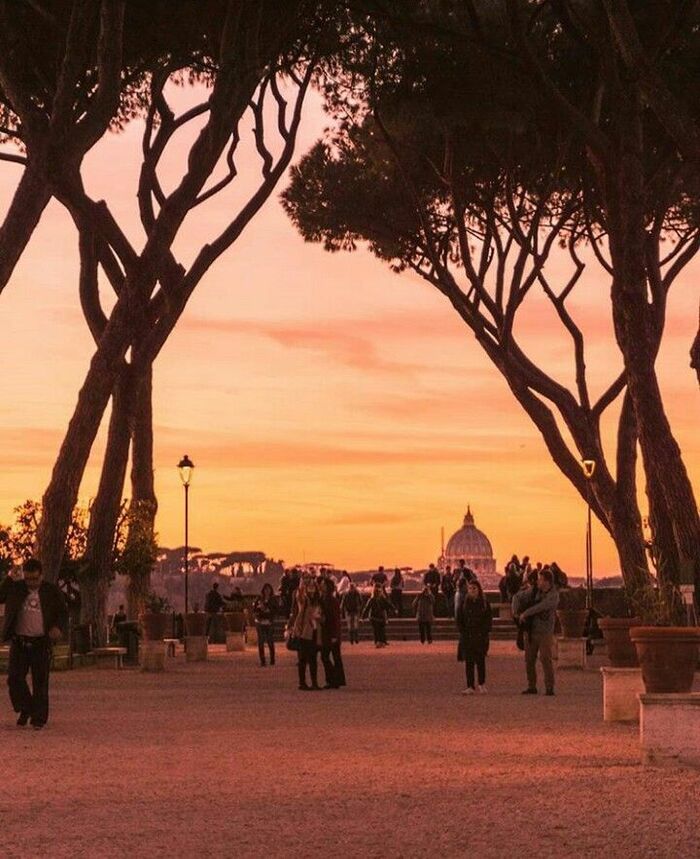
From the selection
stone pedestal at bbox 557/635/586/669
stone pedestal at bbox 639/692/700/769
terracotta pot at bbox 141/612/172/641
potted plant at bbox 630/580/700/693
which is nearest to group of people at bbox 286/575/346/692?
terracotta pot at bbox 141/612/172/641

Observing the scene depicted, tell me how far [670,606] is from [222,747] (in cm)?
334

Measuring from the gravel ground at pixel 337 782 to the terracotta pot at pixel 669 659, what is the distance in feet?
1.83

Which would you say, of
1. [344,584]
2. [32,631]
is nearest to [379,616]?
[344,584]

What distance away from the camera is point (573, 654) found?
27.5 m

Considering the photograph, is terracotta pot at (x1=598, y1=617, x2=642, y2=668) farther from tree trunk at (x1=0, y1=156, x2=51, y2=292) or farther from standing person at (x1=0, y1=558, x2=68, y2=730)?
tree trunk at (x1=0, y1=156, x2=51, y2=292)

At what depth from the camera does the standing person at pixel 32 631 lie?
606 inches

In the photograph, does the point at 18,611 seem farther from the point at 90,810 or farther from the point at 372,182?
the point at 372,182

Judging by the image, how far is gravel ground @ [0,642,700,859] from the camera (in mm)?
8352

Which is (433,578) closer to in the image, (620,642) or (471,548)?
(620,642)

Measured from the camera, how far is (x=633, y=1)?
2450 centimetres

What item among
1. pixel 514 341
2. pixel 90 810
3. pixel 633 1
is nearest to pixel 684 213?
pixel 514 341

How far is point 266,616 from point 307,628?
6.73m

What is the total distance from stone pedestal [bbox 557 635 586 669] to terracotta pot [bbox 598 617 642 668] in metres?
11.6

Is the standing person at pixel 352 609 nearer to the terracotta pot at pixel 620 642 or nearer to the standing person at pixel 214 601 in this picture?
the standing person at pixel 214 601
